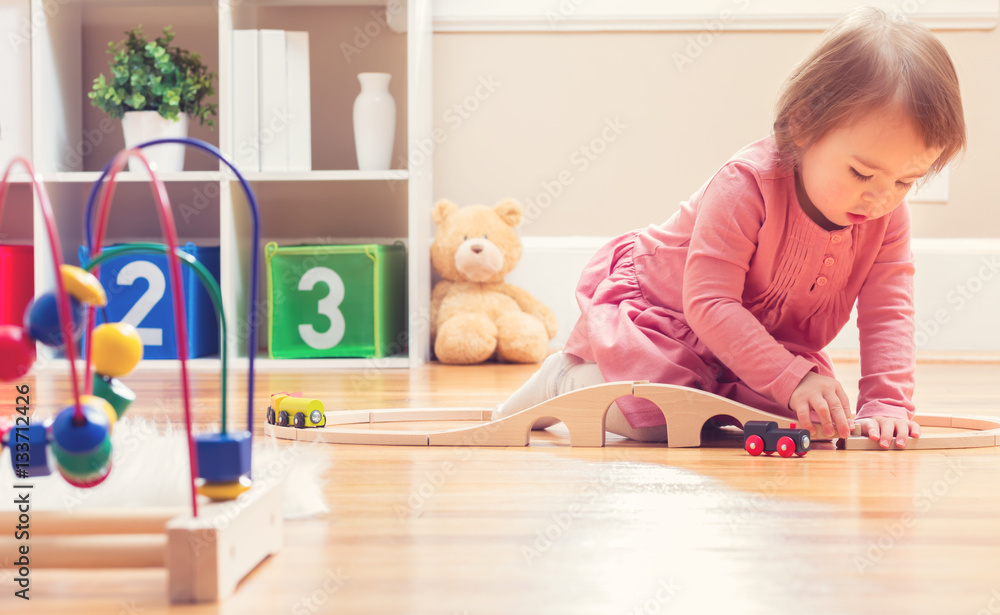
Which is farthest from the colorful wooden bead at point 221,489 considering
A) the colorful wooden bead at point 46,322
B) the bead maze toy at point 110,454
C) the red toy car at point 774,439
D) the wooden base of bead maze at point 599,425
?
the red toy car at point 774,439

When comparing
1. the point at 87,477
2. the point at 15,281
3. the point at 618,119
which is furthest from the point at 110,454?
the point at 618,119

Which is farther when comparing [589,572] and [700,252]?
[700,252]

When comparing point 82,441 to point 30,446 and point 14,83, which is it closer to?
point 30,446

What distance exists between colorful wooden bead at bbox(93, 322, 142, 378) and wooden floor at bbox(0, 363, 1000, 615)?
0.39ft

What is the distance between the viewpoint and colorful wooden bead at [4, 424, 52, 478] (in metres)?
0.49

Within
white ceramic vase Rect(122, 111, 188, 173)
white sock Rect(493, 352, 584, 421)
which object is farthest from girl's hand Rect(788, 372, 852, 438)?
white ceramic vase Rect(122, 111, 188, 173)

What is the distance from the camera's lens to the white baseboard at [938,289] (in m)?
2.02

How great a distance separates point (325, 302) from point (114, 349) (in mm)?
1305

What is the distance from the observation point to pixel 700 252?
0.98 meters

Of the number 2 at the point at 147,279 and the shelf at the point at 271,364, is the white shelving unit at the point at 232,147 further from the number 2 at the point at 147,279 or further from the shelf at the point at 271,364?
the number 2 at the point at 147,279

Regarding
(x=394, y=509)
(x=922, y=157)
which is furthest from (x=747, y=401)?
(x=394, y=509)

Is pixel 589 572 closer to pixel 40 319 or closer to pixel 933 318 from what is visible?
pixel 40 319

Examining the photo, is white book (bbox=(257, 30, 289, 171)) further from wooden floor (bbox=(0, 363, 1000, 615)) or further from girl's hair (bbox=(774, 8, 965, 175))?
girl's hair (bbox=(774, 8, 965, 175))

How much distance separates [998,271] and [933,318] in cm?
17
